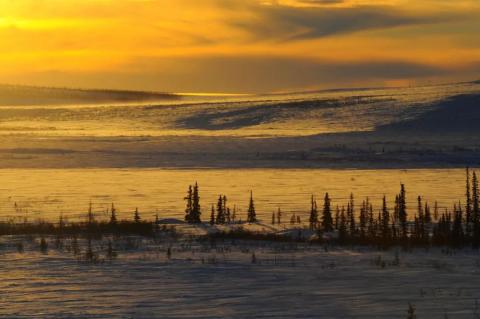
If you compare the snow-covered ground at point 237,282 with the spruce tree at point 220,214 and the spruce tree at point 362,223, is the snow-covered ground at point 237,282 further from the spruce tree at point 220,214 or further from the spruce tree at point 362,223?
the spruce tree at point 220,214

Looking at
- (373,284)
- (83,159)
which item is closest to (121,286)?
(373,284)

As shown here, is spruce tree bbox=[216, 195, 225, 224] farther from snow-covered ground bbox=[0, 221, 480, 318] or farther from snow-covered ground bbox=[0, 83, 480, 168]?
snow-covered ground bbox=[0, 83, 480, 168]

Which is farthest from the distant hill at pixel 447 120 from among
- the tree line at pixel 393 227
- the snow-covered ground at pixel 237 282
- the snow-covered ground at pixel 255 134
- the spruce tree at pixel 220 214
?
the snow-covered ground at pixel 237 282

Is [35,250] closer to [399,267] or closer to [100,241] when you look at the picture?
[100,241]

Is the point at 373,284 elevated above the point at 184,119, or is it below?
below

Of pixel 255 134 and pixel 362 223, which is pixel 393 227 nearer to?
pixel 362 223

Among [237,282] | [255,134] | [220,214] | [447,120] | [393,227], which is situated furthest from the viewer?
[447,120]

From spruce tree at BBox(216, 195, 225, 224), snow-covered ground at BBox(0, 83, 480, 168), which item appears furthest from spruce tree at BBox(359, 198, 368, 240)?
snow-covered ground at BBox(0, 83, 480, 168)

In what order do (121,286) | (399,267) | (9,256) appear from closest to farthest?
(121,286)
(399,267)
(9,256)

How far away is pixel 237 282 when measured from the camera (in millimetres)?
10641

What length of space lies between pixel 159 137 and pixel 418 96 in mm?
19710

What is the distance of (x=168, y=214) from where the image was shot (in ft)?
64.3

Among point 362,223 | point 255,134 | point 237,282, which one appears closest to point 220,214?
point 362,223

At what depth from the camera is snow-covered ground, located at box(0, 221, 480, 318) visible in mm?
9070
